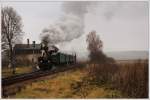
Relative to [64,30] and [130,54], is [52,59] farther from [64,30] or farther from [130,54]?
[130,54]

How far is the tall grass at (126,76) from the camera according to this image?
2.92 metres

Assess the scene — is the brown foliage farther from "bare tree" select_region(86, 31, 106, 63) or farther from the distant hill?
"bare tree" select_region(86, 31, 106, 63)

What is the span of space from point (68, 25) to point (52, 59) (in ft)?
1.23

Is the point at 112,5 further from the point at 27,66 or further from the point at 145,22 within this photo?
the point at 27,66

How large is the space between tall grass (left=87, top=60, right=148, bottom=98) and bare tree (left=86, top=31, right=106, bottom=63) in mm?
69

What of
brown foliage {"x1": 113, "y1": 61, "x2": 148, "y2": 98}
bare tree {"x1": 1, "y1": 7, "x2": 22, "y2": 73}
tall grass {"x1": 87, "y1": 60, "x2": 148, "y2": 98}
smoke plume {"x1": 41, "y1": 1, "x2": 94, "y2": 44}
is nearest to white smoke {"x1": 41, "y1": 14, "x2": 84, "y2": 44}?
smoke plume {"x1": 41, "y1": 1, "x2": 94, "y2": 44}

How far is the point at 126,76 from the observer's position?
2943 mm

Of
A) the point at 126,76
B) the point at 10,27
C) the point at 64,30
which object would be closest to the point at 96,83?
→ the point at 126,76

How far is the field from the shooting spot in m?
2.93

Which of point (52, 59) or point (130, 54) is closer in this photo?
point (130, 54)

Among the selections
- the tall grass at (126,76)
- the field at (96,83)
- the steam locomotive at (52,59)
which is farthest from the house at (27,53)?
the tall grass at (126,76)

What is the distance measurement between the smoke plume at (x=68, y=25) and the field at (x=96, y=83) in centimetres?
33

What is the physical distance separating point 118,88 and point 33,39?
0.95m

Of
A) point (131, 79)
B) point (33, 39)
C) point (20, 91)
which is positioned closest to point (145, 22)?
point (131, 79)
